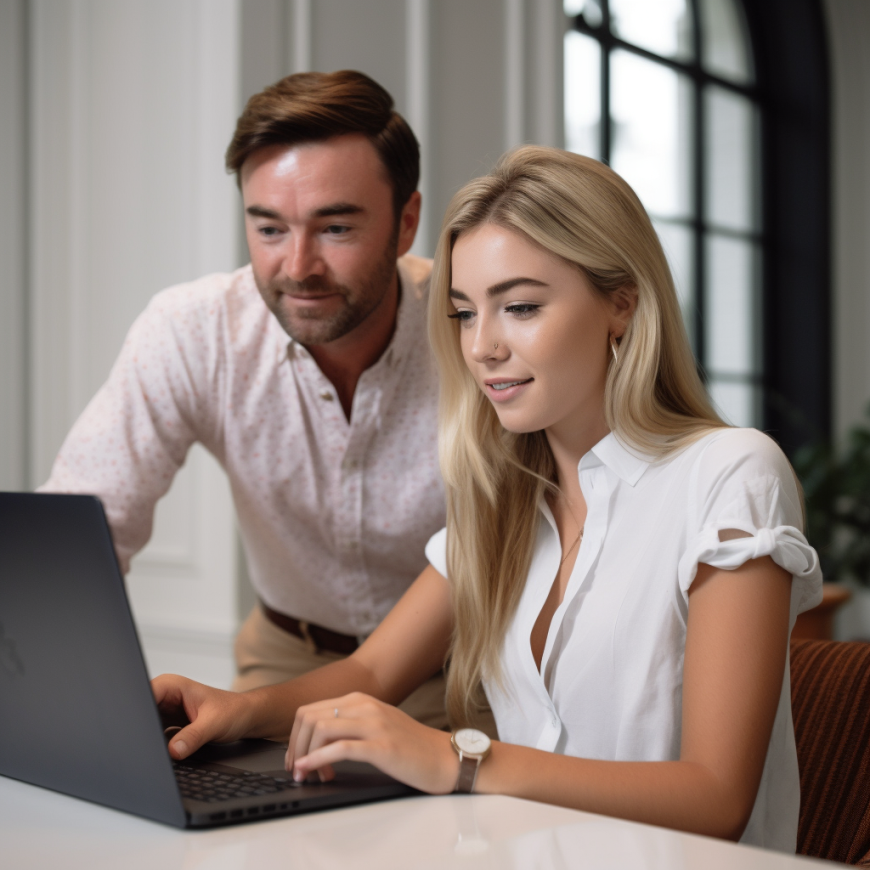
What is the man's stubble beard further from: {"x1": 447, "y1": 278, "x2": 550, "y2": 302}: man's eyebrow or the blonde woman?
{"x1": 447, "y1": 278, "x2": 550, "y2": 302}: man's eyebrow

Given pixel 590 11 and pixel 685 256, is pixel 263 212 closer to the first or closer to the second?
pixel 590 11

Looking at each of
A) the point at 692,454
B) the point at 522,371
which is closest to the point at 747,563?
the point at 692,454

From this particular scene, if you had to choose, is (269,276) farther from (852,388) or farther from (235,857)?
(852,388)

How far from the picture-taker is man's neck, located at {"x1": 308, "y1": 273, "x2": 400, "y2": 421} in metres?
1.75

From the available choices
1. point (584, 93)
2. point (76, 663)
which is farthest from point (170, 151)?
point (584, 93)

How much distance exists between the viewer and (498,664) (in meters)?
1.33

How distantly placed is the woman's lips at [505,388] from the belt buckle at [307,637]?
31.1 inches

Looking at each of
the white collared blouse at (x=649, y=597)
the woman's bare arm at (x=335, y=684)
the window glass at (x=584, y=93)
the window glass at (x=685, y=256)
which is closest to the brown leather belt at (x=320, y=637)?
the woman's bare arm at (x=335, y=684)

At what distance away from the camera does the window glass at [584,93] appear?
164 inches

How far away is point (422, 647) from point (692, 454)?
0.46 meters

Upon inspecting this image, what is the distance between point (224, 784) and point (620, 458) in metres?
0.63

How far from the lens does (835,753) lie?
128 cm

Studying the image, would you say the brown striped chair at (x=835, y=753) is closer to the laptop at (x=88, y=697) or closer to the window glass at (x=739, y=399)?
the laptop at (x=88, y=697)

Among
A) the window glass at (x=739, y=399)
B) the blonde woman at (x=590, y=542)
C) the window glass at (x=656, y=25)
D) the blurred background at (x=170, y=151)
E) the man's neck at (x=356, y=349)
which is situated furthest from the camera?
the window glass at (x=739, y=399)
